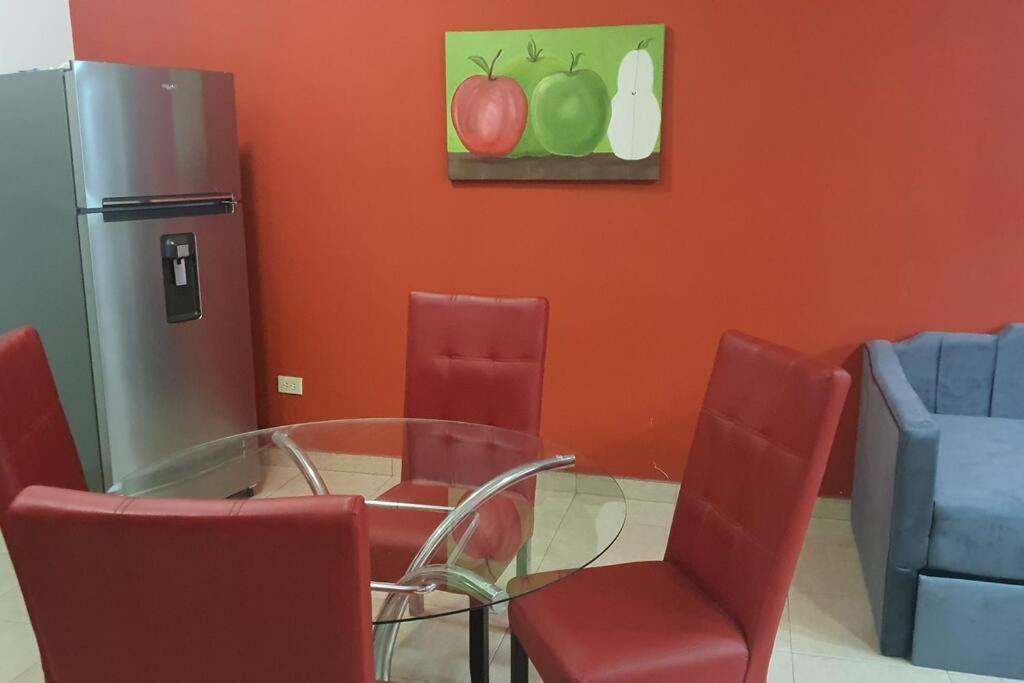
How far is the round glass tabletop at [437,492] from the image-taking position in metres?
1.66

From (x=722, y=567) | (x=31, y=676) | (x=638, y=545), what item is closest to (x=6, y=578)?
(x=31, y=676)

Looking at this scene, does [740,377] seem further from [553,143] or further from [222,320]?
[222,320]

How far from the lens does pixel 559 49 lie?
10.1 ft

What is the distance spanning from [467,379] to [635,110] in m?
1.27

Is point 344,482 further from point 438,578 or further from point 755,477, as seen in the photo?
point 755,477

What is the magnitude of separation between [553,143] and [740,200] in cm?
73

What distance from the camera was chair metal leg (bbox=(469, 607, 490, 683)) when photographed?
1825mm

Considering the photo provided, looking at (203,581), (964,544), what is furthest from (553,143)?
(203,581)

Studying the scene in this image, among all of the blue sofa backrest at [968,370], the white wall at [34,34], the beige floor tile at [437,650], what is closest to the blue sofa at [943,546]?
the blue sofa backrest at [968,370]

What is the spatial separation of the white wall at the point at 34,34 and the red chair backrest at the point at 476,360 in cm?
216

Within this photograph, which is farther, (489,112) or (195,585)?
(489,112)

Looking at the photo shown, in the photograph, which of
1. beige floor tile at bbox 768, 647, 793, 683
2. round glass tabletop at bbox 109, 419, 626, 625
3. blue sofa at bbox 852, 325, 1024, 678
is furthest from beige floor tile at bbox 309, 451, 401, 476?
blue sofa at bbox 852, 325, 1024, 678

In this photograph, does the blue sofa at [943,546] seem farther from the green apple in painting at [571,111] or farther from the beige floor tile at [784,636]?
the green apple in painting at [571,111]

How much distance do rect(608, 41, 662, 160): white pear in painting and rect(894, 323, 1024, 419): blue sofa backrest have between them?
45.9 inches
